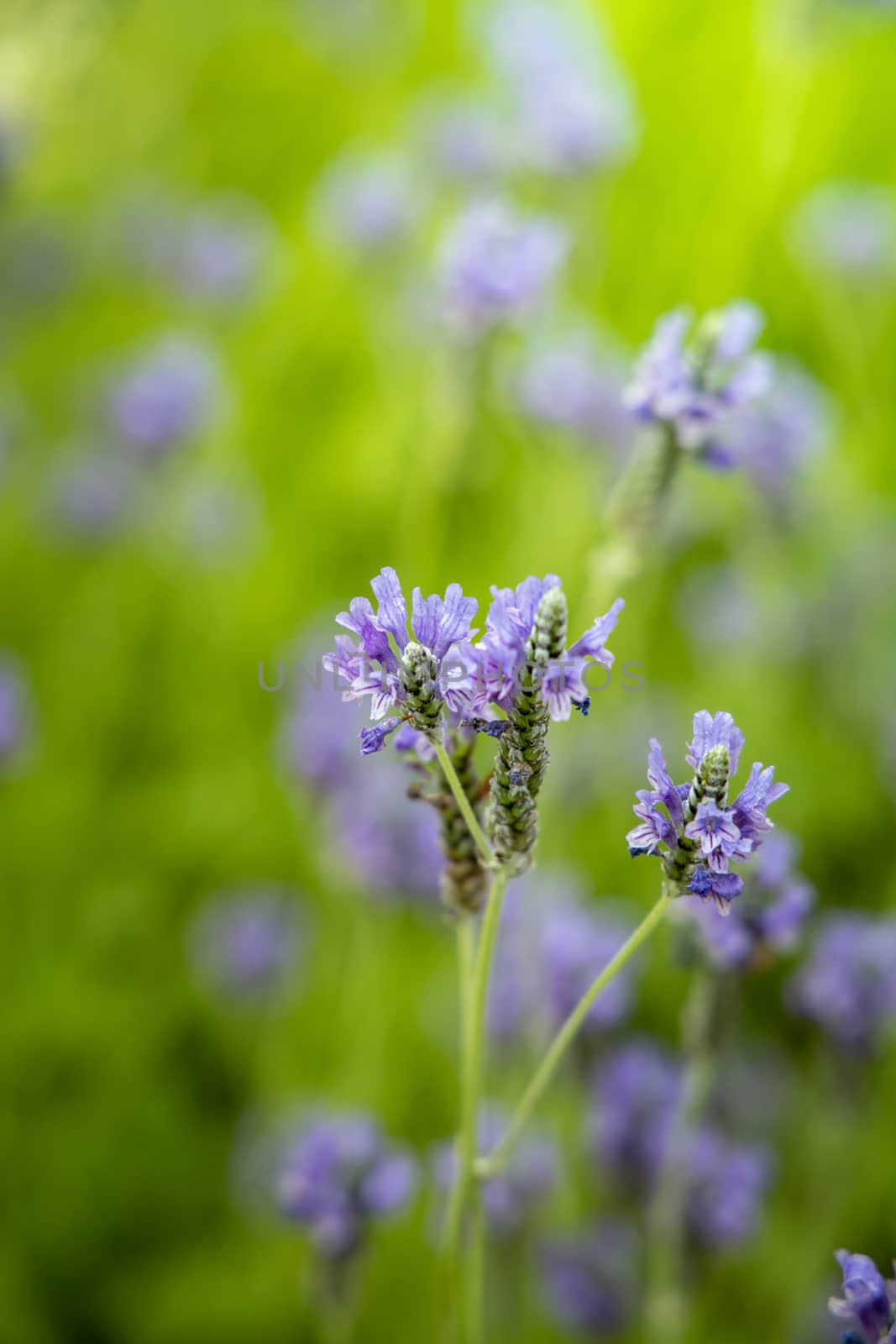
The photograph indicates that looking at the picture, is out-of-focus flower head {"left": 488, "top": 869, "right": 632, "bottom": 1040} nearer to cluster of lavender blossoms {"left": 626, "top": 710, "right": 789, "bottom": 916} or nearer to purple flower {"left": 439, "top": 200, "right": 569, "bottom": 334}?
cluster of lavender blossoms {"left": 626, "top": 710, "right": 789, "bottom": 916}

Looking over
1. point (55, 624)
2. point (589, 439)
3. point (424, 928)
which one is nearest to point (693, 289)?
point (589, 439)

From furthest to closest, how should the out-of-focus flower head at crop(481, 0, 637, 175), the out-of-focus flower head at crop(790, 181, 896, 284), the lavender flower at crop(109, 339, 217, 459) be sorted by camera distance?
1. the lavender flower at crop(109, 339, 217, 459)
2. the out-of-focus flower head at crop(790, 181, 896, 284)
3. the out-of-focus flower head at crop(481, 0, 637, 175)

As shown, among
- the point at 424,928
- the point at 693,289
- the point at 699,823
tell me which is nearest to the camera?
the point at 699,823

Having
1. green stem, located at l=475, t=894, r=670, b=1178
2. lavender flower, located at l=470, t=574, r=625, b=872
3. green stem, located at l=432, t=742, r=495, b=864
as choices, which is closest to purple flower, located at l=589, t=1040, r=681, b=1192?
green stem, located at l=475, t=894, r=670, b=1178

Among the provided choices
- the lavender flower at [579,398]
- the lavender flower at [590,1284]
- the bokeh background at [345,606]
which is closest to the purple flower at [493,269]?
the bokeh background at [345,606]

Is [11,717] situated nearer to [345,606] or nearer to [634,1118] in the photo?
[345,606]

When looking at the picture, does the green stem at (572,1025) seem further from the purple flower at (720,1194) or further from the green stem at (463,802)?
the purple flower at (720,1194)

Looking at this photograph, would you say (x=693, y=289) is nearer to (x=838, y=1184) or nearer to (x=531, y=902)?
(x=531, y=902)
